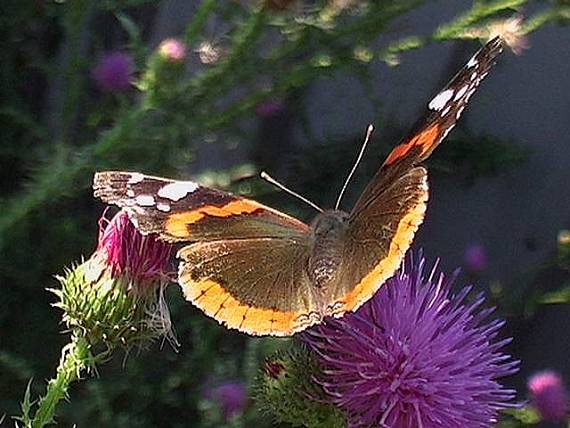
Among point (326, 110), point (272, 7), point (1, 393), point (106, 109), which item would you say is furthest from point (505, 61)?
point (1, 393)

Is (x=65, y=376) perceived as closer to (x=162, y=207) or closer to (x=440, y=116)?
(x=162, y=207)

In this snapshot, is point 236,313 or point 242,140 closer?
point 236,313

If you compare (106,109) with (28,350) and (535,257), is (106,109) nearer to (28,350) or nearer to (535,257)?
(28,350)

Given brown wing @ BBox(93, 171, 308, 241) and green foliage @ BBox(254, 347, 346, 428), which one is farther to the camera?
green foliage @ BBox(254, 347, 346, 428)

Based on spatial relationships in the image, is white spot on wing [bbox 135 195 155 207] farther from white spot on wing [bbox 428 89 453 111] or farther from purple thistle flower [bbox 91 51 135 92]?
purple thistle flower [bbox 91 51 135 92]

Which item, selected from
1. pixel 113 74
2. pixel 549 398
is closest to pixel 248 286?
pixel 549 398

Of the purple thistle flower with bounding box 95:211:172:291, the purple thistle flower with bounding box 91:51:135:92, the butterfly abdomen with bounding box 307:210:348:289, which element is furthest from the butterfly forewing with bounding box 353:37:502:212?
the purple thistle flower with bounding box 91:51:135:92

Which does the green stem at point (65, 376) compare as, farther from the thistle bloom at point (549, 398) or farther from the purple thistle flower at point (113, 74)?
the purple thistle flower at point (113, 74)
